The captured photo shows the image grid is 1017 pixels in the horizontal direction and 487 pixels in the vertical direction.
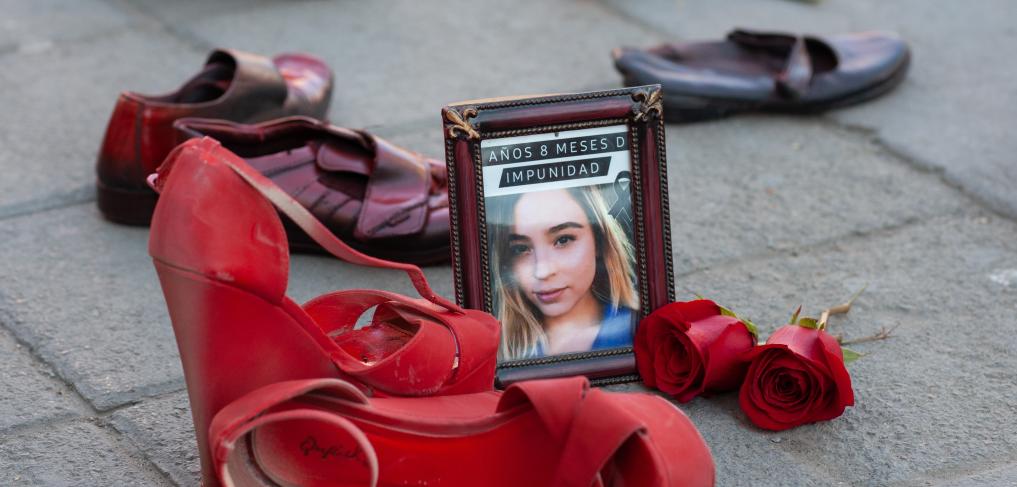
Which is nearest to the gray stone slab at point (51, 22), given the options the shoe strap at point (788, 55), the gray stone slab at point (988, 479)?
the shoe strap at point (788, 55)

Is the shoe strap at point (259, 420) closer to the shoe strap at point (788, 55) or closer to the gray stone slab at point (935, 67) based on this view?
the gray stone slab at point (935, 67)

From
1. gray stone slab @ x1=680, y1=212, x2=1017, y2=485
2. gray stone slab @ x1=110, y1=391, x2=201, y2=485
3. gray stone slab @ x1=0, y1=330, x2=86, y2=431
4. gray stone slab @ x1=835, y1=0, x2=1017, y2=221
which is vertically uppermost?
gray stone slab @ x1=835, y1=0, x2=1017, y2=221

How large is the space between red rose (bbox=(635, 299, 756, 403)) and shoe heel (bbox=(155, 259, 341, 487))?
1.82ft

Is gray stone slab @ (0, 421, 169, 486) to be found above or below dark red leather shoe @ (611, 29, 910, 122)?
below

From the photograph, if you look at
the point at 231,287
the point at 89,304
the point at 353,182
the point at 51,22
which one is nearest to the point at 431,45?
the point at 51,22

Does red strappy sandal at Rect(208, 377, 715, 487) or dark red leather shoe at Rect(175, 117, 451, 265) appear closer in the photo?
red strappy sandal at Rect(208, 377, 715, 487)

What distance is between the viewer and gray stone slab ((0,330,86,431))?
5.62ft

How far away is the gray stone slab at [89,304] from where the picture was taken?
1.83 m

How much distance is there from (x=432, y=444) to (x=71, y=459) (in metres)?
0.55

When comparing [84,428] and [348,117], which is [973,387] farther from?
[348,117]

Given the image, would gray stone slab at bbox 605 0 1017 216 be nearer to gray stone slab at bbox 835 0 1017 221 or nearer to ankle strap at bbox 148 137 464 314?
gray stone slab at bbox 835 0 1017 221

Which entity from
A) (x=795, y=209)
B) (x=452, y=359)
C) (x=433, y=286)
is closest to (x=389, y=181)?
(x=433, y=286)

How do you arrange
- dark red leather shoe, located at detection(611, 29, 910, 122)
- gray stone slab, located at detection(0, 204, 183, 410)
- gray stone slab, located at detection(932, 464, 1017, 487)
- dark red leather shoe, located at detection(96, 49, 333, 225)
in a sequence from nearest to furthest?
gray stone slab, located at detection(932, 464, 1017, 487) → gray stone slab, located at detection(0, 204, 183, 410) → dark red leather shoe, located at detection(96, 49, 333, 225) → dark red leather shoe, located at detection(611, 29, 910, 122)
